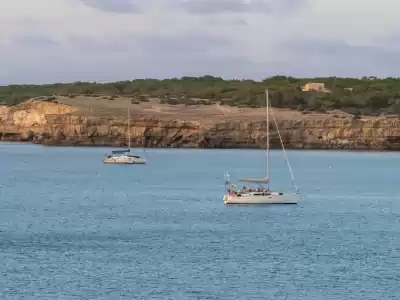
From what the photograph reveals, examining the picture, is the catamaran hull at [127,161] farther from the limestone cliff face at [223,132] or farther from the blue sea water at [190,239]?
the limestone cliff face at [223,132]

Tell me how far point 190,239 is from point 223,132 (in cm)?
6216

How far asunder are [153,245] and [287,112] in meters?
71.9

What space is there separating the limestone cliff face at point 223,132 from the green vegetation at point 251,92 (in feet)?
30.3

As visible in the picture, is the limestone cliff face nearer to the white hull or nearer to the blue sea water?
the white hull

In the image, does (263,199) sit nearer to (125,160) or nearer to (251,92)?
(125,160)

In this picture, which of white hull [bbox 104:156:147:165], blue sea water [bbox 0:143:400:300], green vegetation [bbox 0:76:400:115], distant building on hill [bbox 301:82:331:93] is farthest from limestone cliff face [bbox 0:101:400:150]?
blue sea water [bbox 0:143:400:300]

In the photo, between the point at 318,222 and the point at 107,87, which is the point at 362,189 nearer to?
the point at 318,222

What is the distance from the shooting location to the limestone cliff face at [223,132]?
307 feet

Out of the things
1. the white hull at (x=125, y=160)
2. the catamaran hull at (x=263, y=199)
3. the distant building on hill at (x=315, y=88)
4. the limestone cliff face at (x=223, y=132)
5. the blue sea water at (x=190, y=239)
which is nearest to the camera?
the blue sea water at (x=190, y=239)

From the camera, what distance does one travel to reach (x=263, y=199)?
4375 cm

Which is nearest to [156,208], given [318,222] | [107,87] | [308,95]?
[318,222]

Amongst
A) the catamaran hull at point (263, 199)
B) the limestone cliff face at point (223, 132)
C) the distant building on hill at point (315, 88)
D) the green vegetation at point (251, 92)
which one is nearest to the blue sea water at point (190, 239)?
the catamaran hull at point (263, 199)

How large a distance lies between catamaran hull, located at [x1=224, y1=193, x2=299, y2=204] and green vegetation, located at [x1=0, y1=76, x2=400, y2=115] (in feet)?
198

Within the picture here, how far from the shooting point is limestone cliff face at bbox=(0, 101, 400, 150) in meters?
93.7
